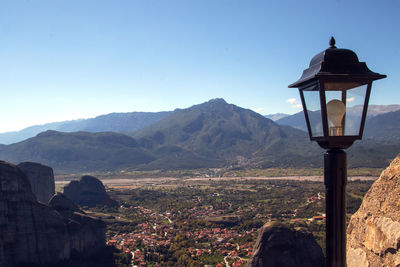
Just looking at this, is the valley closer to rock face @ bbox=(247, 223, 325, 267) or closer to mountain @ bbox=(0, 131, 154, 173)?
rock face @ bbox=(247, 223, 325, 267)

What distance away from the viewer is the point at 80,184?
210 feet

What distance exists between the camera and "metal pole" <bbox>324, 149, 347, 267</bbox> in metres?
3.38

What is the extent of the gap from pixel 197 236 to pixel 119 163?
144m

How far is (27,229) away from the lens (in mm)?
24609

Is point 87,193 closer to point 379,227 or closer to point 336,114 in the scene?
point 379,227

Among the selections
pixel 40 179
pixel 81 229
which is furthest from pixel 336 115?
pixel 40 179

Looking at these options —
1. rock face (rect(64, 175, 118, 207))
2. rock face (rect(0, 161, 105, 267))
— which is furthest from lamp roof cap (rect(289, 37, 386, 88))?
rock face (rect(64, 175, 118, 207))

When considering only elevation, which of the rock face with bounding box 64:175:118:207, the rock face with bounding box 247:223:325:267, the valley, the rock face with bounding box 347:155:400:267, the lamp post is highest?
the lamp post

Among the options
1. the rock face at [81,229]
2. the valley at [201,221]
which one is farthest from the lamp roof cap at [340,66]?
the rock face at [81,229]

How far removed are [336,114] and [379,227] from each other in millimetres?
3269

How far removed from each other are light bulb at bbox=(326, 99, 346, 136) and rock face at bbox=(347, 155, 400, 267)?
285 cm

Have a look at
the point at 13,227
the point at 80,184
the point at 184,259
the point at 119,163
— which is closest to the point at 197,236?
the point at 184,259

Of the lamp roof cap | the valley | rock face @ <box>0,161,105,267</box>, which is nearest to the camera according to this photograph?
the lamp roof cap

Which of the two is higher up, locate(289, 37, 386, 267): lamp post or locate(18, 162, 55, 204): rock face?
locate(289, 37, 386, 267): lamp post
